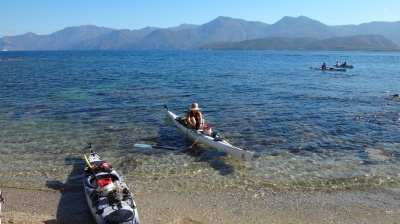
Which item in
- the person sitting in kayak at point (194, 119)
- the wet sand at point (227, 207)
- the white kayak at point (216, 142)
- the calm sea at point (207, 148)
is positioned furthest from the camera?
the person sitting in kayak at point (194, 119)

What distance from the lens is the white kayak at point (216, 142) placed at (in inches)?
614

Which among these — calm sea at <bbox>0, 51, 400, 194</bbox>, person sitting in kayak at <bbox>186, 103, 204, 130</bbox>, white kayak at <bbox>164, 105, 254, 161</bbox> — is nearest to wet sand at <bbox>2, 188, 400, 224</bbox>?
calm sea at <bbox>0, 51, 400, 194</bbox>

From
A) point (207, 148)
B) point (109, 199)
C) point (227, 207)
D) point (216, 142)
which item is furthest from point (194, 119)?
point (109, 199)

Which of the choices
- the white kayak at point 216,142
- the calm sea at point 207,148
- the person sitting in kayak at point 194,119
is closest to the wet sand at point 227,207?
the calm sea at point 207,148

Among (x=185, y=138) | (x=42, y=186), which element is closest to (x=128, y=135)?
(x=185, y=138)

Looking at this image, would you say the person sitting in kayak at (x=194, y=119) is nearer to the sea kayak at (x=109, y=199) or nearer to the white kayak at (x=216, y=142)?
the white kayak at (x=216, y=142)

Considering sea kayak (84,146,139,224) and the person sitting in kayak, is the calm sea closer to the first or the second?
the person sitting in kayak

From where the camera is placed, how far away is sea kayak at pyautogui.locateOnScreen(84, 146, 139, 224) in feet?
32.1

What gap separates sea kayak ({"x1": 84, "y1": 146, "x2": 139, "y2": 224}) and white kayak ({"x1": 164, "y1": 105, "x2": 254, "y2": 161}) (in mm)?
6082

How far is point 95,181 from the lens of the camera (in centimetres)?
1218

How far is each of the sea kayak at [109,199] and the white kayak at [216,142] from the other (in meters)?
6.08

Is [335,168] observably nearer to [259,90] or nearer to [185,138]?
[185,138]

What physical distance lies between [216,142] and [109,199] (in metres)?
7.91

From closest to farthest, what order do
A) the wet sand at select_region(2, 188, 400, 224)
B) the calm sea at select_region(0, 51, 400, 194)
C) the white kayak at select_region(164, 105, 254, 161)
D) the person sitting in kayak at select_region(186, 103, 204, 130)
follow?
the wet sand at select_region(2, 188, 400, 224) < the calm sea at select_region(0, 51, 400, 194) < the white kayak at select_region(164, 105, 254, 161) < the person sitting in kayak at select_region(186, 103, 204, 130)
